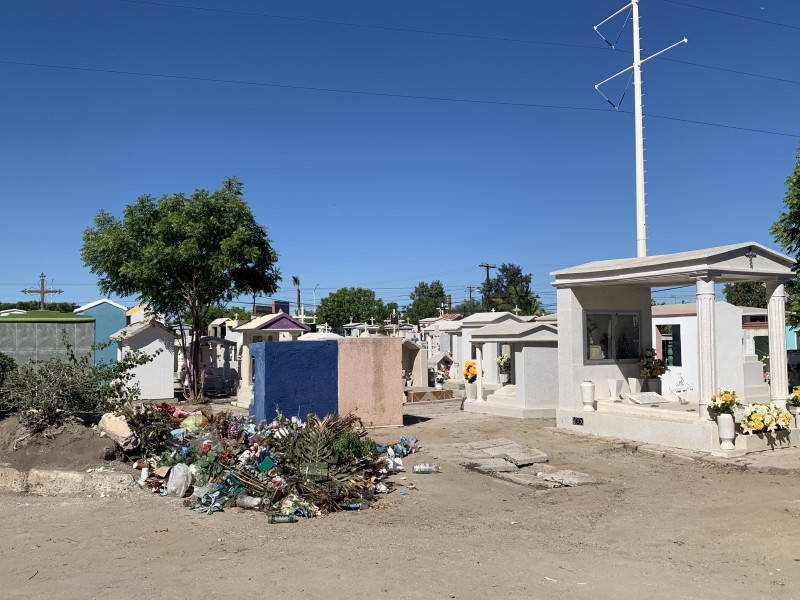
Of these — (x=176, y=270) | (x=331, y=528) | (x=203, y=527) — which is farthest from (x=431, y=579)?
(x=176, y=270)

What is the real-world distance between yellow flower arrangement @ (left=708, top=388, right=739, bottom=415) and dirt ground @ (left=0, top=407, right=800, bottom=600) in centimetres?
156

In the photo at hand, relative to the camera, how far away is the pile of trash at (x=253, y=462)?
8.07 meters

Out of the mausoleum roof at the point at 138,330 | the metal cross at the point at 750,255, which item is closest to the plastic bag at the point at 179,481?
the metal cross at the point at 750,255

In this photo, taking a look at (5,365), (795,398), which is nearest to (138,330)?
(5,365)

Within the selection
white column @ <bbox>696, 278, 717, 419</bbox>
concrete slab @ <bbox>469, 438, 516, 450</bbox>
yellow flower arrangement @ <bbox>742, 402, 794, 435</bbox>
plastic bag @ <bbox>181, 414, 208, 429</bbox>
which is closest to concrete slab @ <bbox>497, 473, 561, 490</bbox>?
concrete slab @ <bbox>469, 438, 516, 450</bbox>

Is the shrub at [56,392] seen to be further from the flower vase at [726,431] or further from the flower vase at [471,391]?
the flower vase at [471,391]

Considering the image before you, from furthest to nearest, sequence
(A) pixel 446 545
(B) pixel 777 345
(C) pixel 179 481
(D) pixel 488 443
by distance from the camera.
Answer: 1. (B) pixel 777 345
2. (D) pixel 488 443
3. (C) pixel 179 481
4. (A) pixel 446 545

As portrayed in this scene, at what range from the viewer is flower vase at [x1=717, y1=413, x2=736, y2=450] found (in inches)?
432

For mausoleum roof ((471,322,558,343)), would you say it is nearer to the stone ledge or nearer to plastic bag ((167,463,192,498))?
plastic bag ((167,463,192,498))

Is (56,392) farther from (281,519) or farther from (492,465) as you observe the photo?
(492,465)


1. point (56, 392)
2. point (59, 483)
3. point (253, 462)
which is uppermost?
point (56, 392)

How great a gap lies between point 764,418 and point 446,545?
7340 mm

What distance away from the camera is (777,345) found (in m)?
12.4

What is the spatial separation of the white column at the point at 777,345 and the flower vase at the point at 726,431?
1773 mm
